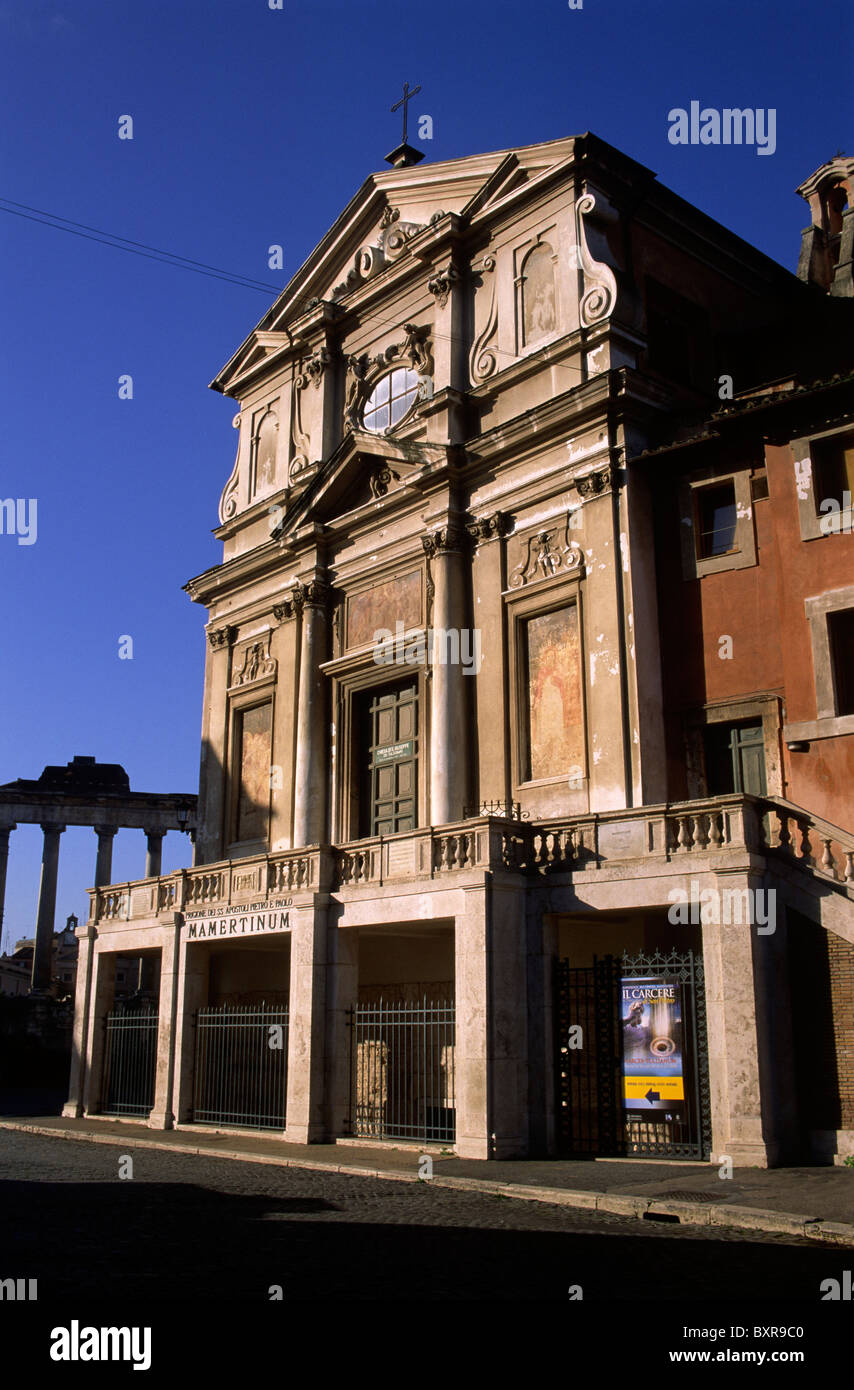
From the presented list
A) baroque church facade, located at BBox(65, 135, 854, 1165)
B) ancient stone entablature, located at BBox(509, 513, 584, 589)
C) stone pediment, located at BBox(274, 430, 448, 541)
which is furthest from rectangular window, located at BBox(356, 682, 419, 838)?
stone pediment, located at BBox(274, 430, 448, 541)

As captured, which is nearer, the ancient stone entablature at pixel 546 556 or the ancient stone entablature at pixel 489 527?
the ancient stone entablature at pixel 546 556

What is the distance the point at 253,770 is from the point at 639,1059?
15.8 m

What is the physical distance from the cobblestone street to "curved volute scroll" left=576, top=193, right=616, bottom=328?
1594cm

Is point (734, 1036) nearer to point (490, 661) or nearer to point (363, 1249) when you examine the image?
point (363, 1249)

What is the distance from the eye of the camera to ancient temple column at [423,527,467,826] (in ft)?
77.8

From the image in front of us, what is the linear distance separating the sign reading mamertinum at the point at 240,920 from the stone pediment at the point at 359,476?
30.9 feet

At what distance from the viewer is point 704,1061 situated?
52.7ft

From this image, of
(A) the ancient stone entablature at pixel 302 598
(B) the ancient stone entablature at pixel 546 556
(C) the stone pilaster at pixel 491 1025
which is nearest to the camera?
(C) the stone pilaster at pixel 491 1025

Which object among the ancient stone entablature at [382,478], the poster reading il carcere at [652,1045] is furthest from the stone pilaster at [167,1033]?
the poster reading il carcere at [652,1045]

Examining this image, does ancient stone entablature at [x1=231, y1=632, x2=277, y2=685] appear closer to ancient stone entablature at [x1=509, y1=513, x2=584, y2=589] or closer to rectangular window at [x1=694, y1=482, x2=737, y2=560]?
ancient stone entablature at [x1=509, y1=513, x2=584, y2=589]

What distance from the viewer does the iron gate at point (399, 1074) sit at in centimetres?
2017

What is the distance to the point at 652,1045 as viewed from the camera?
16.5 meters

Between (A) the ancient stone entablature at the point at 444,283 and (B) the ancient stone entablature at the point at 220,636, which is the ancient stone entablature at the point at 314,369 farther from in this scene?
(B) the ancient stone entablature at the point at 220,636
